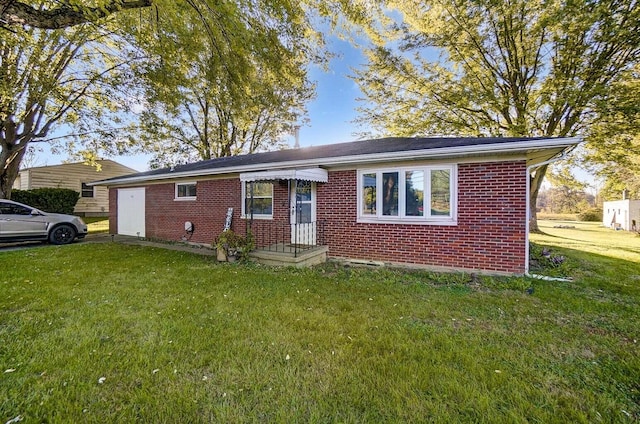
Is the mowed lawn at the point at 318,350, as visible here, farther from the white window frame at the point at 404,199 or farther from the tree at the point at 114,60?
the tree at the point at 114,60

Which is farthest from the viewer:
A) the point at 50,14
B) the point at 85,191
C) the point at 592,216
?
the point at 592,216

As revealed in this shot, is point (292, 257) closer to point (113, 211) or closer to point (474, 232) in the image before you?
point (474, 232)

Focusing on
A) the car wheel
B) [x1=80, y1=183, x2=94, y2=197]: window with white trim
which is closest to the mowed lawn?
the car wheel

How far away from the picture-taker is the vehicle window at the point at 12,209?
918cm

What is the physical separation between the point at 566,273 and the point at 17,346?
9.59m

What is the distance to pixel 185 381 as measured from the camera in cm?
248

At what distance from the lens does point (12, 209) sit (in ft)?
30.7

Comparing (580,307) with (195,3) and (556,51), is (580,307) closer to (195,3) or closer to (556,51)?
(195,3)

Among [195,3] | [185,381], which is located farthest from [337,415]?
[195,3]

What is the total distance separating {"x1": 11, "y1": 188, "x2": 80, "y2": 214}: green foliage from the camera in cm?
1570

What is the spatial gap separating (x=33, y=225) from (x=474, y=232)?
46.7ft

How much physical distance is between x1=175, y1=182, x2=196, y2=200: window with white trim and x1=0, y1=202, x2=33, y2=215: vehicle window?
4912 mm

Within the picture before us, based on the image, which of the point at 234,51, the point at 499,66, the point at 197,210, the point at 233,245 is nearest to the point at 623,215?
the point at 499,66

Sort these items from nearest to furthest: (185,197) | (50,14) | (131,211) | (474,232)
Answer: (50,14)
(474,232)
(185,197)
(131,211)
